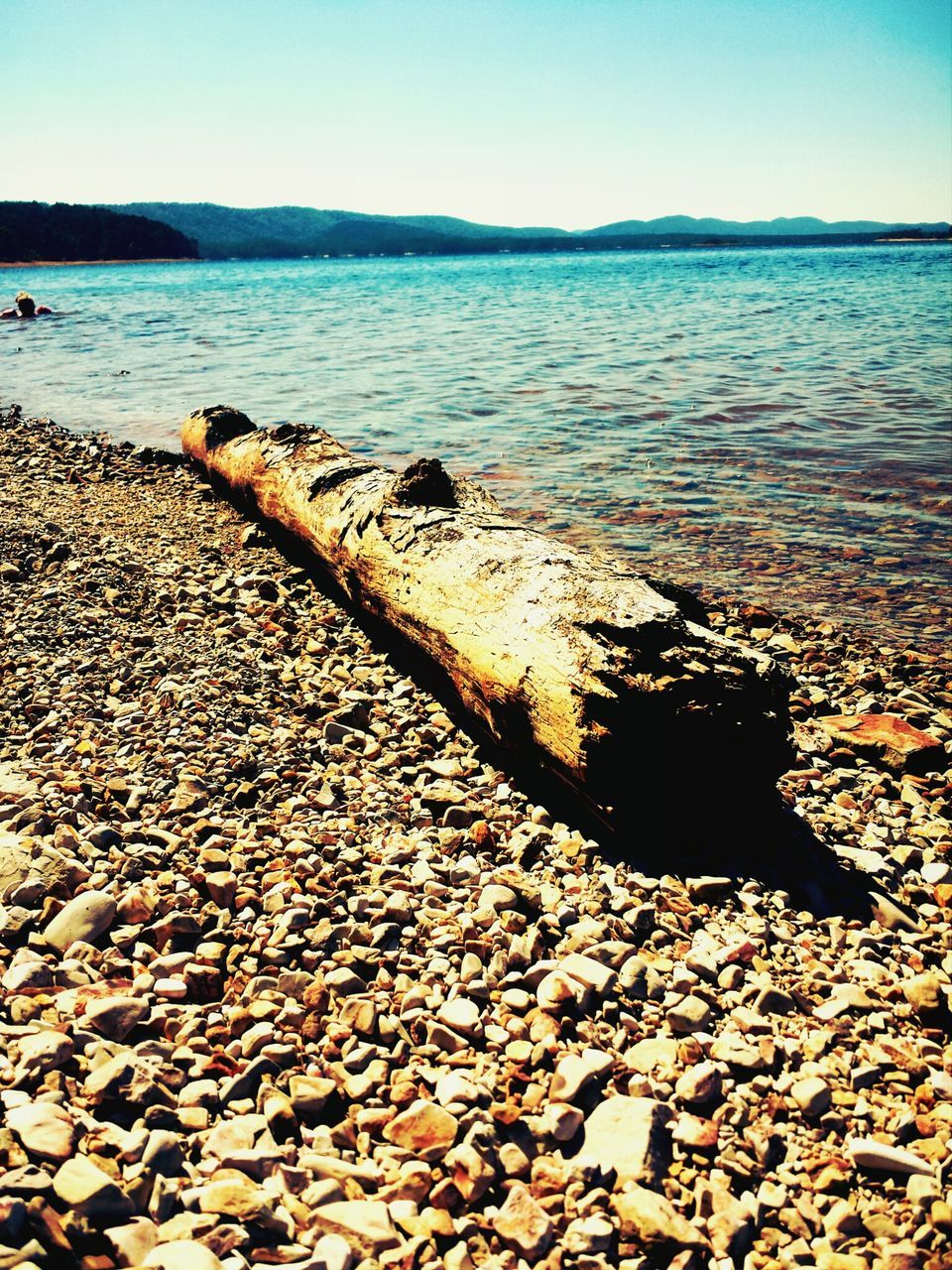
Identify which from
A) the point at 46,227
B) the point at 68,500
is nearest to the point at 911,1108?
the point at 68,500

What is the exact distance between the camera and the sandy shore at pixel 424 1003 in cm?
182

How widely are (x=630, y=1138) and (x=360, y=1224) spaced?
701mm

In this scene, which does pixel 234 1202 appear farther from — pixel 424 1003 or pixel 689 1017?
pixel 689 1017

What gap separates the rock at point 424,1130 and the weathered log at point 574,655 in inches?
52.1

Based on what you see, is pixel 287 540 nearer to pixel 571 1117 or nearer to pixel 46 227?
pixel 571 1117

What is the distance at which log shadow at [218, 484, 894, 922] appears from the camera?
2.98 m

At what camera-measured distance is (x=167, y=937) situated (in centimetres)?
260

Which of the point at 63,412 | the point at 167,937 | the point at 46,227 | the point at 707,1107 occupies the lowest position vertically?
the point at 707,1107

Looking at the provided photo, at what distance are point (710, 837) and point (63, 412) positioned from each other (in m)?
12.8

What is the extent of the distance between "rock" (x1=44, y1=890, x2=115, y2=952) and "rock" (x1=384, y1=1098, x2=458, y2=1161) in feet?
3.87

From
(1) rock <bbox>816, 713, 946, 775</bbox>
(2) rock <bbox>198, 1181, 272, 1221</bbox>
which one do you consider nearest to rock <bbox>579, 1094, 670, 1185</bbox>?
(2) rock <bbox>198, 1181, 272, 1221</bbox>

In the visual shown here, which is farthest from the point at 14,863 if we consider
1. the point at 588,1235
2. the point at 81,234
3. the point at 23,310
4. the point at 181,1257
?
the point at 81,234

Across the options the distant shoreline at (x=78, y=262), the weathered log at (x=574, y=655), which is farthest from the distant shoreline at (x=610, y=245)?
the weathered log at (x=574, y=655)

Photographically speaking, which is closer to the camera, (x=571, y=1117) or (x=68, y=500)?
(x=571, y=1117)
